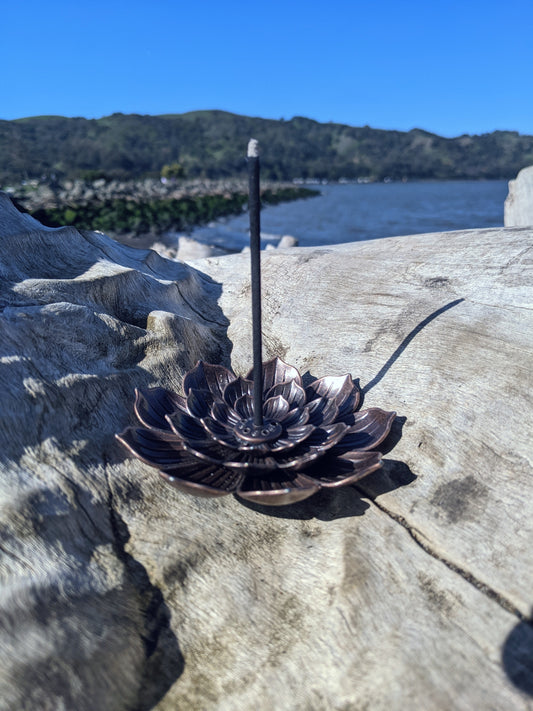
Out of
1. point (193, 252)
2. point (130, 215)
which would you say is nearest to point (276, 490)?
point (193, 252)

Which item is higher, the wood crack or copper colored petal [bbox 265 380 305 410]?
copper colored petal [bbox 265 380 305 410]

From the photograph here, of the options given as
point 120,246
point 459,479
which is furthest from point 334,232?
point 459,479

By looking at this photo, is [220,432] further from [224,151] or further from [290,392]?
[224,151]

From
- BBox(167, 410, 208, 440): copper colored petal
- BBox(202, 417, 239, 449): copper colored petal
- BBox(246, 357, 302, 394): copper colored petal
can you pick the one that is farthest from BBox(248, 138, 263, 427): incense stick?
BBox(246, 357, 302, 394): copper colored petal

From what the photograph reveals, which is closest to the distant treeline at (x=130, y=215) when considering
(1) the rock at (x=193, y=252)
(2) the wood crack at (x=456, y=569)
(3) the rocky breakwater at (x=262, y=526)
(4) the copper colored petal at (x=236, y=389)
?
(1) the rock at (x=193, y=252)

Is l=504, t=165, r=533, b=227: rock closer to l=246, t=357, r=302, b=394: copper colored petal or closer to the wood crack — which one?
l=246, t=357, r=302, b=394: copper colored petal

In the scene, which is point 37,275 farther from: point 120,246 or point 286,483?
point 286,483
